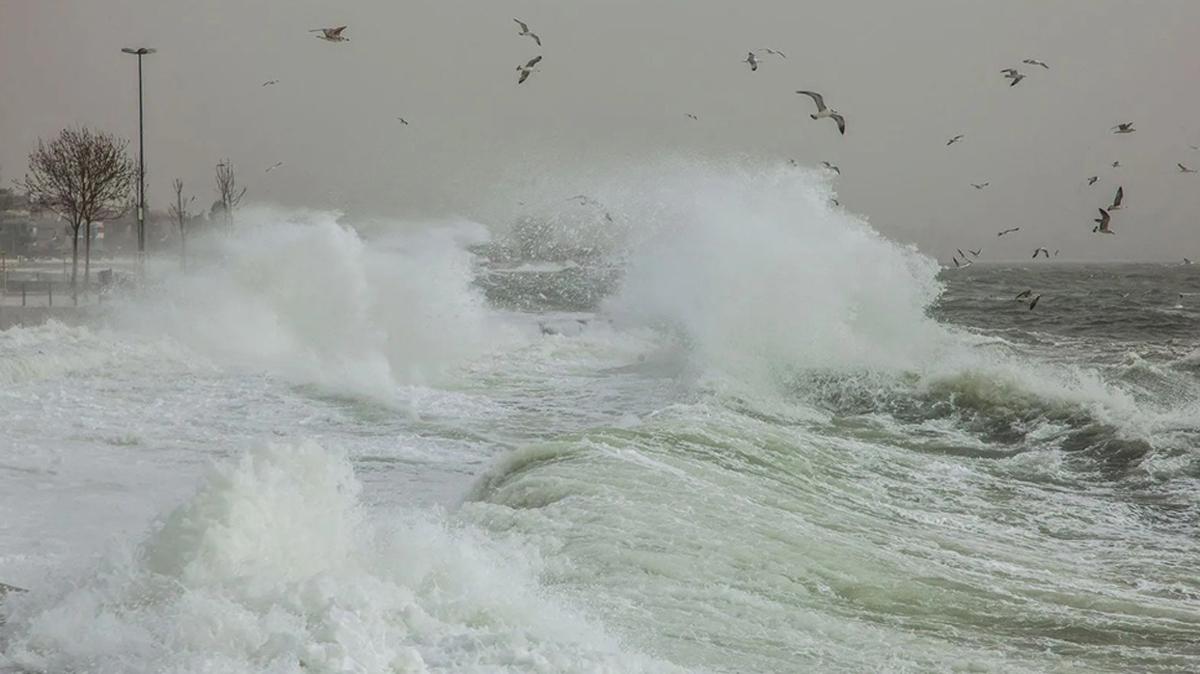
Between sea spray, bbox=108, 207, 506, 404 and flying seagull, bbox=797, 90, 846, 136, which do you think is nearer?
flying seagull, bbox=797, 90, 846, 136

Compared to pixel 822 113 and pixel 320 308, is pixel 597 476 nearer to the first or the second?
pixel 822 113

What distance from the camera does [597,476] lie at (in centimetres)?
1101

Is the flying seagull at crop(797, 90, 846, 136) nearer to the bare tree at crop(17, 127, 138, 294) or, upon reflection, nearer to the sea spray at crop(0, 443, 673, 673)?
the sea spray at crop(0, 443, 673, 673)

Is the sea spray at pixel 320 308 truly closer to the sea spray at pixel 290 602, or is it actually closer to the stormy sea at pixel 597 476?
the stormy sea at pixel 597 476

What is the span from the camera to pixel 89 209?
3828cm

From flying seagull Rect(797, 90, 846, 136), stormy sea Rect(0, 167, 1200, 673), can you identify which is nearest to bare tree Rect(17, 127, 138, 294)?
stormy sea Rect(0, 167, 1200, 673)

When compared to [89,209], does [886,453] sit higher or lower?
lower

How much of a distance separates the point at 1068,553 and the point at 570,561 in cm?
449

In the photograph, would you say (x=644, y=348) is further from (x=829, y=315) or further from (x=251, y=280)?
(x=251, y=280)

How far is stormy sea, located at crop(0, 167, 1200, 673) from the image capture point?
6508mm

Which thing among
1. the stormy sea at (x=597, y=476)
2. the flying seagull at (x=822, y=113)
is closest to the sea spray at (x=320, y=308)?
the stormy sea at (x=597, y=476)

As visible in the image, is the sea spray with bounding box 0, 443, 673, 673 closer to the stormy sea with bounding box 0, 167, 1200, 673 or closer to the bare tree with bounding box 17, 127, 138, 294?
the stormy sea with bounding box 0, 167, 1200, 673

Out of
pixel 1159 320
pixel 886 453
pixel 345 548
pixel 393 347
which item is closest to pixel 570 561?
pixel 345 548

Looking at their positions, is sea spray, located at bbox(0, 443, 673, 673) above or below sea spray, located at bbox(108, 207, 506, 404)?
below
